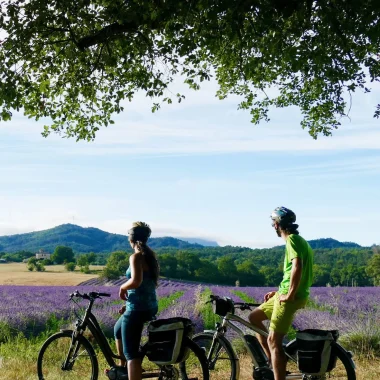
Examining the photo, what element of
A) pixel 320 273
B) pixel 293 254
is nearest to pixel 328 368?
pixel 293 254

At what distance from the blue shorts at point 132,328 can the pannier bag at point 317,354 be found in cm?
169

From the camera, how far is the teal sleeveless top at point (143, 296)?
6.54 meters

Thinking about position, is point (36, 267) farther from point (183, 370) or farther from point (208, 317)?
point (183, 370)

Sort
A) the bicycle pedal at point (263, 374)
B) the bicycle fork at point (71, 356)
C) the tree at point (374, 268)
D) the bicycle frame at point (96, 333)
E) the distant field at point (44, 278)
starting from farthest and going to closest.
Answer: the distant field at point (44, 278), the tree at point (374, 268), the bicycle fork at point (71, 356), the bicycle frame at point (96, 333), the bicycle pedal at point (263, 374)

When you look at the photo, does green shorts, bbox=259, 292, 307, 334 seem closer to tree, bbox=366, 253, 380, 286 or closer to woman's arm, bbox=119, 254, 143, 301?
woman's arm, bbox=119, 254, 143, 301

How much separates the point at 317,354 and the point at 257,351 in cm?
81

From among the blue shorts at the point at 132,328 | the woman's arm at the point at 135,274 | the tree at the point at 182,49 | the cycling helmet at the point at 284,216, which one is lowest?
the blue shorts at the point at 132,328

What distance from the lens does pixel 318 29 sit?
9.57m

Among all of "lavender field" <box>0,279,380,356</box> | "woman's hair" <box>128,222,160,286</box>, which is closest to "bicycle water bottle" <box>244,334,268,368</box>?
"woman's hair" <box>128,222,160,286</box>

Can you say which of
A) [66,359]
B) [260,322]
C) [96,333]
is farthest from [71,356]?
[260,322]

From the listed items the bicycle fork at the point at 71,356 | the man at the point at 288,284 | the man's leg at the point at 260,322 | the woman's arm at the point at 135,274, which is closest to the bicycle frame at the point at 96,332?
the bicycle fork at the point at 71,356

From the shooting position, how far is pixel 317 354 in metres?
6.37

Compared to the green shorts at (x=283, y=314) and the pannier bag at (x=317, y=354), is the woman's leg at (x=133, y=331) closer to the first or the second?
the green shorts at (x=283, y=314)

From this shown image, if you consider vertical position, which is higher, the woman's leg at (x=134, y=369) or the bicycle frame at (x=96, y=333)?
the bicycle frame at (x=96, y=333)
